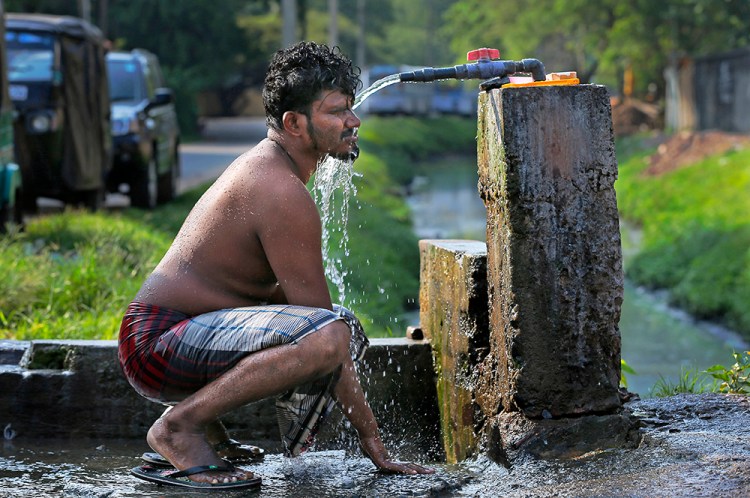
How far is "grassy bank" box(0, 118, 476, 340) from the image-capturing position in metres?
6.50

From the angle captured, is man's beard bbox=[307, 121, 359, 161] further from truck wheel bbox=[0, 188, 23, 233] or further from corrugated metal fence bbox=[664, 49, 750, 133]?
corrugated metal fence bbox=[664, 49, 750, 133]

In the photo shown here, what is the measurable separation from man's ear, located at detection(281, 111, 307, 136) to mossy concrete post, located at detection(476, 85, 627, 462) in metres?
0.65

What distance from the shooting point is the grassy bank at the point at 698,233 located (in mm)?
12805

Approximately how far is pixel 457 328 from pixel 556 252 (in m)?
0.83

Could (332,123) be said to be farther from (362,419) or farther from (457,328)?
(457,328)

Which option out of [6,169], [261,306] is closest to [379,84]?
[261,306]

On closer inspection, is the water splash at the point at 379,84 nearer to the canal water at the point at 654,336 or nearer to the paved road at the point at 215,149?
the canal water at the point at 654,336

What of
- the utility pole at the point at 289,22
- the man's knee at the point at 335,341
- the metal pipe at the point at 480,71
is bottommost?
the man's knee at the point at 335,341

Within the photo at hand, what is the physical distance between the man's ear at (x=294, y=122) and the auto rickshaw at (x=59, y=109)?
7790 mm

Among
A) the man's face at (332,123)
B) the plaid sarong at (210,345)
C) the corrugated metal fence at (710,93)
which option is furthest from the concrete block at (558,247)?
the corrugated metal fence at (710,93)

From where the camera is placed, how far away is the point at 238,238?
3773 millimetres

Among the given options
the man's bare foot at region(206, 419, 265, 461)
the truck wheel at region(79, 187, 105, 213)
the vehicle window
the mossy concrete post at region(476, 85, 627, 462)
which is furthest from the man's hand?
the vehicle window

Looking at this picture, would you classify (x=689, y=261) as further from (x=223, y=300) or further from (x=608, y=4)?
(x=608, y=4)

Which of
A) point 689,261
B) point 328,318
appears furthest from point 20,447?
point 689,261
